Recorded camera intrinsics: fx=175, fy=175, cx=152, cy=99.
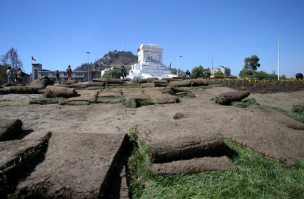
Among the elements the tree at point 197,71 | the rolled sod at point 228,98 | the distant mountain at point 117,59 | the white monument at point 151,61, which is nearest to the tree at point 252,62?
the tree at point 197,71

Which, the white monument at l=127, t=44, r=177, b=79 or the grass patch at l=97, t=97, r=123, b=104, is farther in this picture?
the white monument at l=127, t=44, r=177, b=79

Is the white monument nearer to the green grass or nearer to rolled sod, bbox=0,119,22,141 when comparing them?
rolled sod, bbox=0,119,22,141

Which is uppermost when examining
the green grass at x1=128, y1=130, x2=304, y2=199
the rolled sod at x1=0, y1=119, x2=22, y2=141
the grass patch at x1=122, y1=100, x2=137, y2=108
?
the grass patch at x1=122, y1=100, x2=137, y2=108

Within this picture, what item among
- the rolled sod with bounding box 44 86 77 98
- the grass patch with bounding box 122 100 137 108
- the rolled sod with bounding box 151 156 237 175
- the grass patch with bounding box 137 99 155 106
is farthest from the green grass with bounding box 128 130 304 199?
the rolled sod with bounding box 44 86 77 98

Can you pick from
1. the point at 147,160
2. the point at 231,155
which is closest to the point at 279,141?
the point at 231,155

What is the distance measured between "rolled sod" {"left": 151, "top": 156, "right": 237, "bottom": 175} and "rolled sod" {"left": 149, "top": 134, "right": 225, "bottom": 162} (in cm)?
6

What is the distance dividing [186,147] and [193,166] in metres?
0.19

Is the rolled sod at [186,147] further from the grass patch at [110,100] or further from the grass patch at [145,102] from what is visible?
the grass patch at [110,100]

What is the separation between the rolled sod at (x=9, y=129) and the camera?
2.08 m

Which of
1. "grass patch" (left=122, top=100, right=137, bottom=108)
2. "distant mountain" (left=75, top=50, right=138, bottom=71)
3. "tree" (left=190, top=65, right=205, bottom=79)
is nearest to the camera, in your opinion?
"grass patch" (left=122, top=100, right=137, bottom=108)

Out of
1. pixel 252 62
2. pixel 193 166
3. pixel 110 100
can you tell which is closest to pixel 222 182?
pixel 193 166

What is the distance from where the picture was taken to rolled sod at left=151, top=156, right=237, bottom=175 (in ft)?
5.36

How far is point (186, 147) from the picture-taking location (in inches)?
69.2

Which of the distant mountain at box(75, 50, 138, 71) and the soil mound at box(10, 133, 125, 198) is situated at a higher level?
the distant mountain at box(75, 50, 138, 71)
